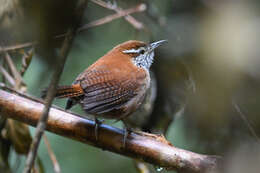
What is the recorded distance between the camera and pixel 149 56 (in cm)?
321

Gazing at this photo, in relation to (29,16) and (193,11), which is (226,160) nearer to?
(193,11)

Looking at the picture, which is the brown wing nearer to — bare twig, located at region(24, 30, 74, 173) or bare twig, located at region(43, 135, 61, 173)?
bare twig, located at region(43, 135, 61, 173)

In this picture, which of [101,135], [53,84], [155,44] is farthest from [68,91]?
[53,84]

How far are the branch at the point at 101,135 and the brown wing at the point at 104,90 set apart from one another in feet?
0.46

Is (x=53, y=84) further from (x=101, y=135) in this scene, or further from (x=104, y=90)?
(x=104, y=90)

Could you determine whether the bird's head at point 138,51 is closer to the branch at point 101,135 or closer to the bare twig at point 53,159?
the branch at point 101,135

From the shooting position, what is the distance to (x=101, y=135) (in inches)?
95.0

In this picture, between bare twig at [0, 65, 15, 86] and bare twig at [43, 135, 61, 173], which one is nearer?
bare twig at [43, 135, 61, 173]

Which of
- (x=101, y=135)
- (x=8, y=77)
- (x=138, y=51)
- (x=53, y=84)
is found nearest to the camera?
(x=53, y=84)

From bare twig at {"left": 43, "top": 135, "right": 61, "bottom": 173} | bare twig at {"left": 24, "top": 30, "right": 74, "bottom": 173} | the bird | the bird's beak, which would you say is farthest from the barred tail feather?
bare twig at {"left": 24, "top": 30, "right": 74, "bottom": 173}

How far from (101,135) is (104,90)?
390mm

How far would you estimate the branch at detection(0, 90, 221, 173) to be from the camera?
213 cm

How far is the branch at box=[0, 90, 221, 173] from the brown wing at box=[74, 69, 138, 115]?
14 cm

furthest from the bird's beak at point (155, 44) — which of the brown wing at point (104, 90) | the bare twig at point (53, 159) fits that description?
the bare twig at point (53, 159)
